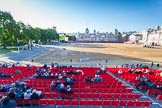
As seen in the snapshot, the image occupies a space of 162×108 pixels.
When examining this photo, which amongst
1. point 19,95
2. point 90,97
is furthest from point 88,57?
point 19,95

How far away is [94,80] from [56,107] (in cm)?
923

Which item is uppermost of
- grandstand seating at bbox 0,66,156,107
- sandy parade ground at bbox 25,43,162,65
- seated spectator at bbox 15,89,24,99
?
seated spectator at bbox 15,89,24,99

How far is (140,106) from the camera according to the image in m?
18.2

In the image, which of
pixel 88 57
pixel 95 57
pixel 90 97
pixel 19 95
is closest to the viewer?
pixel 19 95

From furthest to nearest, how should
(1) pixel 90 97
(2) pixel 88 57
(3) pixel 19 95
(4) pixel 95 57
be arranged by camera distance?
1. (4) pixel 95 57
2. (2) pixel 88 57
3. (1) pixel 90 97
4. (3) pixel 19 95

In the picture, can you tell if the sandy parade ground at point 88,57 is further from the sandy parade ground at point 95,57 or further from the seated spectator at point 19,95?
the seated spectator at point 19,95

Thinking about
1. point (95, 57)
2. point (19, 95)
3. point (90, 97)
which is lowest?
point (95, 57)

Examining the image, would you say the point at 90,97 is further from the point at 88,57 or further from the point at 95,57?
the point at 95,57

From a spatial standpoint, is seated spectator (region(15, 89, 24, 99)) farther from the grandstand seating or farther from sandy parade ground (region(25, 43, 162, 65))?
sandy parade ground (region(25, 43, 162, 65))

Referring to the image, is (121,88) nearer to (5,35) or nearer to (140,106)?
(140,106)

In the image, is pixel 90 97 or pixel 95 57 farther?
pixel 95 57

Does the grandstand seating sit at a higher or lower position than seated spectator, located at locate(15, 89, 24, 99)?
lower

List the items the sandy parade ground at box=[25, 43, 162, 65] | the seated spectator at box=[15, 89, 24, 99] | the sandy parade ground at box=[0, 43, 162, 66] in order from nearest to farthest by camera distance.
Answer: the seated spectator at box=[15, 89, 24, 99], the sandy parade ground at box=[0, 43, 162, 66], the sandy parade ground at box=[25, 43, 162, 65]

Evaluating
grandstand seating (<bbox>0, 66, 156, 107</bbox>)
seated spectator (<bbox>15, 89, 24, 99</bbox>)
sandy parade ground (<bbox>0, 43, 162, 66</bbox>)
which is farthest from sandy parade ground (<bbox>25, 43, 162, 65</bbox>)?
seated spectator (<bbox>15, 89, 24, 99</bbox>)
